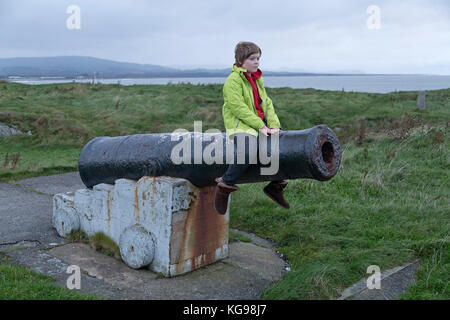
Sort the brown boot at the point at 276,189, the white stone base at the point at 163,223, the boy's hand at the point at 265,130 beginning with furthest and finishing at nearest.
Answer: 1. the white stone base at the point at 163,223
2. the brown boot at the point at 276,189
3. the boy's hand at the point at 265,130

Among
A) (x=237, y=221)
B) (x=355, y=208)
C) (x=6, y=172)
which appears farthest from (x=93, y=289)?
(x=6, y=172)

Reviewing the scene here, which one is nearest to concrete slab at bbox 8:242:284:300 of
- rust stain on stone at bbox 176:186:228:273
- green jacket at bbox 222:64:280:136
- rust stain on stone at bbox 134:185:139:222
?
rust stain on stone at bbox 176:186:228:273

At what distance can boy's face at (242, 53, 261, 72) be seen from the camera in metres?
3.60

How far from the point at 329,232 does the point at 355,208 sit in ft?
2.88

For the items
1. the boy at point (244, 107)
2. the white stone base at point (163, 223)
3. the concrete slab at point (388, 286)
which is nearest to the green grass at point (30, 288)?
the white stone base at point (163, 223)

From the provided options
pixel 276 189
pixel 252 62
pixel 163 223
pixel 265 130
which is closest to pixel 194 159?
pixel 163 223

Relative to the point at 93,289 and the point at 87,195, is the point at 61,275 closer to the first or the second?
the point at 93,289

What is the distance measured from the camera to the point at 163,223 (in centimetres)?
428

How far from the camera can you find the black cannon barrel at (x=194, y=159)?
3.41 meters

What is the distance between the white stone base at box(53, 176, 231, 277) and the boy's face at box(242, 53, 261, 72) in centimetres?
126

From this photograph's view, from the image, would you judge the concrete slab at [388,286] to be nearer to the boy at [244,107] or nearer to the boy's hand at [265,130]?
the boy at [244,107]

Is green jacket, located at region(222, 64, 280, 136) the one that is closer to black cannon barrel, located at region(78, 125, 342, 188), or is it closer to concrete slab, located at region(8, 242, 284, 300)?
black cannon barrel, located at region(78, 125, 342, 188)

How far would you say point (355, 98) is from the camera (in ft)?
71.1

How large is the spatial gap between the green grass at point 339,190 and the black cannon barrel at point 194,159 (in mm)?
944
